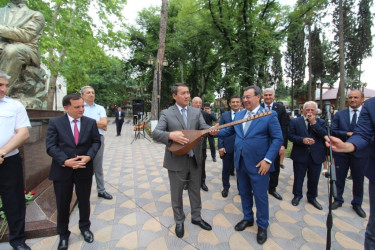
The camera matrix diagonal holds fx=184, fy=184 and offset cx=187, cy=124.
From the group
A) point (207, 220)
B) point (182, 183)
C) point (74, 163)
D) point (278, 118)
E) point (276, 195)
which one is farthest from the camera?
point (278, 118)

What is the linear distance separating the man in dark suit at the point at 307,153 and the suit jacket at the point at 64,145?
349 cm

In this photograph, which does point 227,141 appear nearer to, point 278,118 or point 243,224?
point 278,118

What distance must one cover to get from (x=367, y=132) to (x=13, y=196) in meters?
3.80

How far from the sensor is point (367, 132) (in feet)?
5.52

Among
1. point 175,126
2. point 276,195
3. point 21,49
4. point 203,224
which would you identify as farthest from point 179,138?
point 21,49

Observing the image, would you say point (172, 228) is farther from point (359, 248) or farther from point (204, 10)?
point (204, 10)

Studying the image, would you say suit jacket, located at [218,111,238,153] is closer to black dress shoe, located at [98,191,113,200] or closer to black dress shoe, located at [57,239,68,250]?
black dress shoe, located at [98,191,113,200]

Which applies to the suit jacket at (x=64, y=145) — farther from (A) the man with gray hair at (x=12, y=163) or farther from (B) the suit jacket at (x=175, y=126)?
(B) the suit jacket at (x=175, y=126)

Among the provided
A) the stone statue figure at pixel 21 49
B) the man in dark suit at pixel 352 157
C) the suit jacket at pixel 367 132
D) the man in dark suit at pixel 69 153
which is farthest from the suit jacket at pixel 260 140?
the stone statue figure at pixel 21 49

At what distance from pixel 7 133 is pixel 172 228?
7.90 ft

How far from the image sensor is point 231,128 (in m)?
2.85

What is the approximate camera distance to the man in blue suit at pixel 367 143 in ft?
5.42

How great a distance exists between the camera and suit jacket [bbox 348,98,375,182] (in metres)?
1.66

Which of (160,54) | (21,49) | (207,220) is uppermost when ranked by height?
(160,54)
